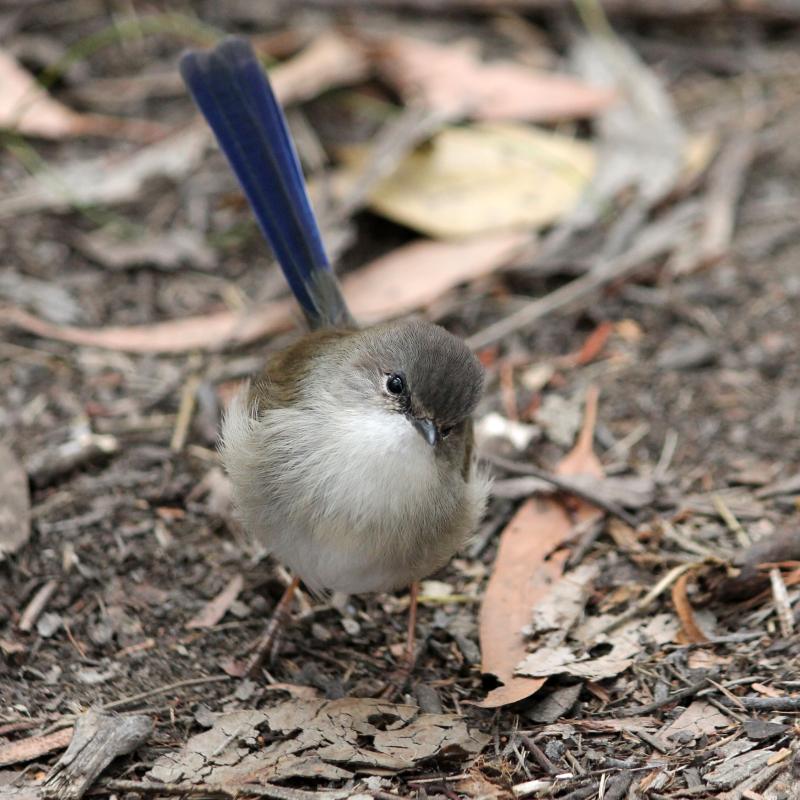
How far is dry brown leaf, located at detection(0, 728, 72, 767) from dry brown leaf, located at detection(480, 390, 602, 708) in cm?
141

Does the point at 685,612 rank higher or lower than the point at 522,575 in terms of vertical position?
lower

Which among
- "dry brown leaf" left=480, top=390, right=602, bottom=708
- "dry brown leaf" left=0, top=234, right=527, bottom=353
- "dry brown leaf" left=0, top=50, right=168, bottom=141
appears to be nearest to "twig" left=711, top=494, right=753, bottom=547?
"dry brown leaf" left=480, top=390, right=602, bottom=708

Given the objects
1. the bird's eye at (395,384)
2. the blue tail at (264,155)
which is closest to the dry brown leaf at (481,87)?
the blue tail at (264,155)

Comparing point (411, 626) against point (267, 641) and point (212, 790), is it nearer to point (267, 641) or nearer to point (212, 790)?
point (267, 641)

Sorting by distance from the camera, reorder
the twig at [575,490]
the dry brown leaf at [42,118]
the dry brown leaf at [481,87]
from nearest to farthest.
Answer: the twig at [575,490] → the dry brown leaf at [42,118] → the dry brown leaf at [481,87]

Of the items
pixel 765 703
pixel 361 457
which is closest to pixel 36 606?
pixel 361 457

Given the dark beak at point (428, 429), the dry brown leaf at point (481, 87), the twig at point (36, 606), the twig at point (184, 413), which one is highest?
the dry brown leaf at point (481, 87)

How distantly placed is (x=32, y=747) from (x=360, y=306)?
3.01 meters

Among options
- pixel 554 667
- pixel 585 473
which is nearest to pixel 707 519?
pixel 585 473

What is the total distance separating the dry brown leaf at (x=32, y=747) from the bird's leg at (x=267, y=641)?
71cm

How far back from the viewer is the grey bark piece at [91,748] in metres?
3.45

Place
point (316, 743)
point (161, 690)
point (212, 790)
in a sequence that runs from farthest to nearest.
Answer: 1. point (161, 690)
2. point (316, 743)
3. point (212, 790)

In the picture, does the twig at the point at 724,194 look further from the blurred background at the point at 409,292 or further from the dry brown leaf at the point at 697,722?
the dry brown leaf at the point at 697,722

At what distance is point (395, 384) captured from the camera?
155 inches
